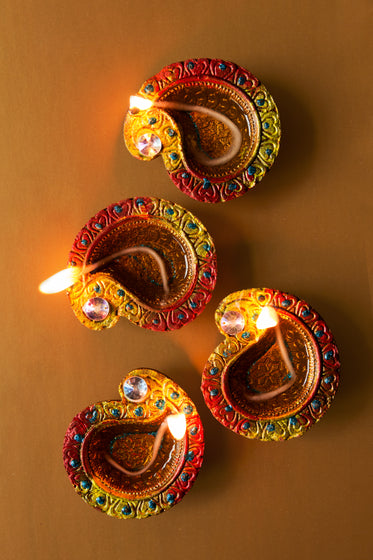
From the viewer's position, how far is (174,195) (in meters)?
1.15

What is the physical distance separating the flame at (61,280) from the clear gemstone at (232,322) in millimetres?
288

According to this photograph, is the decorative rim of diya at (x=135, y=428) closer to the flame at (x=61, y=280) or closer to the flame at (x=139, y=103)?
the flame at (x=61, y=280)

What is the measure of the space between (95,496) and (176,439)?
19 cm

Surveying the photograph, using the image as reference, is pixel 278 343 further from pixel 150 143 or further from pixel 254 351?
pixel 150 143

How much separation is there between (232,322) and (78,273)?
0.31 m

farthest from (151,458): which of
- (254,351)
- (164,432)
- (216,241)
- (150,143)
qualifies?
(150,143)

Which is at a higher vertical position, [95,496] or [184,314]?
[184,314]

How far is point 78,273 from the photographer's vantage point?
3.55 ft

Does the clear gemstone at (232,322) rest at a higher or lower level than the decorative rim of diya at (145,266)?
lower

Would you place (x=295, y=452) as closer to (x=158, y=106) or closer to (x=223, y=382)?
(x=223, y=382)

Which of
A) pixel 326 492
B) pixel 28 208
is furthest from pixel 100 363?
pixel 326 492

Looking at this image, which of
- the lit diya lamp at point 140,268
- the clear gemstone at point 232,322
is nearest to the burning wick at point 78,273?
the lit diya lamp at point 140,268

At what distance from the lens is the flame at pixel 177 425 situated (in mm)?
1058

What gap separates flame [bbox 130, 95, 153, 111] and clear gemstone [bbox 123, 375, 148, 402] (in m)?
0.51
